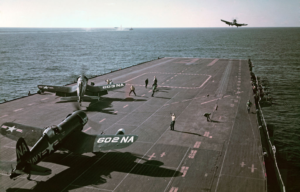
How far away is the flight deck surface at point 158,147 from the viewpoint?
1819 cm

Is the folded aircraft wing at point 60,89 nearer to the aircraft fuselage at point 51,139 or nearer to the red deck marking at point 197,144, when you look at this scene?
the aircraft fuselage at point 51,139

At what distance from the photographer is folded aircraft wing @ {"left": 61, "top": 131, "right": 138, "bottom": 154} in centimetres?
1939

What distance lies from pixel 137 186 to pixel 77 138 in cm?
686

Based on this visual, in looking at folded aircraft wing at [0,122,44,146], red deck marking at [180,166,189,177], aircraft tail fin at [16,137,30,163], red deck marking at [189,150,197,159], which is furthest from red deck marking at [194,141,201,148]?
aircraft tail fin at [16,137,30,163]

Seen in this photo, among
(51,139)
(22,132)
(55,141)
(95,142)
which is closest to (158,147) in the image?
(95,142)

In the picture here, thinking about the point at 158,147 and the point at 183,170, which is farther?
the point at 158,147

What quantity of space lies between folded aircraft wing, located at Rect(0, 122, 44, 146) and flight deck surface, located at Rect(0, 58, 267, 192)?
2.11 m

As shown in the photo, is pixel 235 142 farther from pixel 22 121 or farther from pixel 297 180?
pixel 22 121

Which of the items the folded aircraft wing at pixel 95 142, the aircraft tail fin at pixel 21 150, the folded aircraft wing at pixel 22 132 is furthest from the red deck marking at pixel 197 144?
the aircraft tail fin at pixel 21 150

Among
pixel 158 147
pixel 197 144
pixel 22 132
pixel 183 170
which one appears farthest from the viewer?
pixel 197 144

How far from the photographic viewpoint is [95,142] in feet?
66.1

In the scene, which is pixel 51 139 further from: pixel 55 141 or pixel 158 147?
pixel 158 147

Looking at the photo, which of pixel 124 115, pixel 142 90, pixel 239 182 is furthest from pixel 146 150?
pixel 142 90

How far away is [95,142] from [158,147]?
6.65 m
